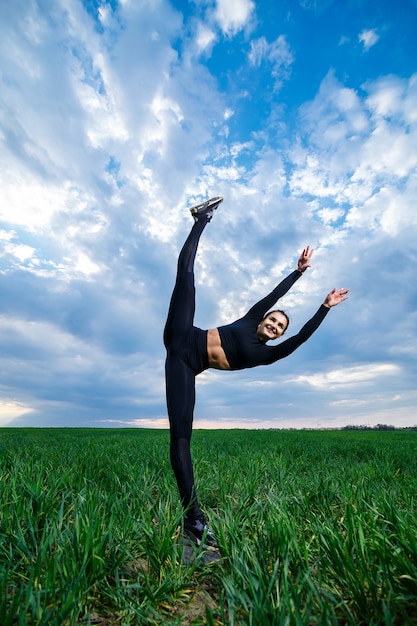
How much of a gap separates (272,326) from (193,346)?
0.88 metres

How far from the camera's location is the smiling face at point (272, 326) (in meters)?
4.23

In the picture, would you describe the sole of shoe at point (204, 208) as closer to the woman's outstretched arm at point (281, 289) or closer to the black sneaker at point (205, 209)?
the black sneaker at point (205, 209)

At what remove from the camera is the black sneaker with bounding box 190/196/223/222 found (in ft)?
13.9

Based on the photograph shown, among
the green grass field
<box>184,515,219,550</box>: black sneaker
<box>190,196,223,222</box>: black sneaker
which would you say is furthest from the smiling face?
<box>184,515,219,550</box>: black sneaker

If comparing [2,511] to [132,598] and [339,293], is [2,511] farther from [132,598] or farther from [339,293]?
[339,293]

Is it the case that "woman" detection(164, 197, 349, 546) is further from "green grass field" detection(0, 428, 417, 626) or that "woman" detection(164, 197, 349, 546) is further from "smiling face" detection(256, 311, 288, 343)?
"green grass field" detection(0, 428, 417, 626)

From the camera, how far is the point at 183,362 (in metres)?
3.94

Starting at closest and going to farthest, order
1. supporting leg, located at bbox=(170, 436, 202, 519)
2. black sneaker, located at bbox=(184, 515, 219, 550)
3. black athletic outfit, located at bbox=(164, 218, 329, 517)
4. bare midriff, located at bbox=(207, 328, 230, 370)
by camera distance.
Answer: black sneaker, located at bbox=(184, 515, 219, 550), supporting leg, located at bbox=(170, 436, 202, 519), black athletic outfit, located at bbox=(164, 218, 329, 517), bare midriff, located at bbox=(207, 328, 230, 370)

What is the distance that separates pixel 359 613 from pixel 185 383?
85.6 inches

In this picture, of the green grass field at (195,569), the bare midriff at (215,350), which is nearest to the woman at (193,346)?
the bare midriff at (215,350)

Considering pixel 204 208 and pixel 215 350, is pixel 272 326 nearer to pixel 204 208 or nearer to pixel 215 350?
pixel 215 350

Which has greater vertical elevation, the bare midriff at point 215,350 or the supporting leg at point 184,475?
the bare midriff at point 215,350

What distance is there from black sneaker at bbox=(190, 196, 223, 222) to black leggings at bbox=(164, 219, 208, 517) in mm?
139

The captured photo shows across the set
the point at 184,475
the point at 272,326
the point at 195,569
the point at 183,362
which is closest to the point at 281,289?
the point at 272,326
